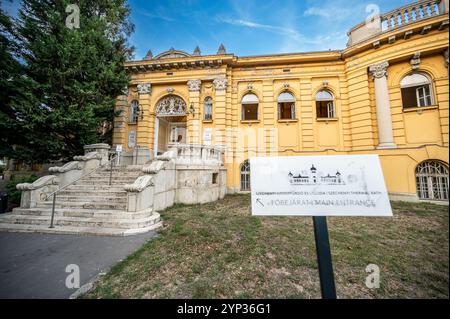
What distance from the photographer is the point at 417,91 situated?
938 centimetres

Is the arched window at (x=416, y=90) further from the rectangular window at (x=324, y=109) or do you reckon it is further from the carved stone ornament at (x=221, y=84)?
the carved stone ornament at (x=221, y=84)

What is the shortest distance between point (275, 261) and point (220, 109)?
10.2 m

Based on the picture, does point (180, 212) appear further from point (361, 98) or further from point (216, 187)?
point (361, 98)

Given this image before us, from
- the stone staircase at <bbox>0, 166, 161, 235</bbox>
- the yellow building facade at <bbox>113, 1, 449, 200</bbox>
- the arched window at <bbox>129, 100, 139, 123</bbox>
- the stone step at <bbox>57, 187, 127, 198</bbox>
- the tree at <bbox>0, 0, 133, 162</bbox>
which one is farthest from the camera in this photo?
the arched window at <bbox>129, 100, 139, 123</bbox>

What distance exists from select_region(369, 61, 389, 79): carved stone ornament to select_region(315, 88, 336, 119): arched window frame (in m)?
2.33

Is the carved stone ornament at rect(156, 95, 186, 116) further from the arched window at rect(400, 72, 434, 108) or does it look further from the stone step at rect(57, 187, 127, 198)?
the arched window at rect(400, 72, 434, 108)

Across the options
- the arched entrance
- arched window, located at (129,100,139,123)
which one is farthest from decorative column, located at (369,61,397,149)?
arched window, located at (129,100,139,123)

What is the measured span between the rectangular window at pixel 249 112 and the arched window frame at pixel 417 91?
27.7 ft

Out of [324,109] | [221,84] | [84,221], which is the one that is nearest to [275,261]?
[84,221]

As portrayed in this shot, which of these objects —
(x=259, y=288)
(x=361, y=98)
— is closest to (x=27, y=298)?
(x=259, y=288)

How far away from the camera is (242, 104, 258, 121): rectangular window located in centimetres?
1249

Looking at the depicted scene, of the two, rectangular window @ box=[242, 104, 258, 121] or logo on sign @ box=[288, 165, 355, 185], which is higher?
rectangular window @ box=[242, 104, 258, 121]

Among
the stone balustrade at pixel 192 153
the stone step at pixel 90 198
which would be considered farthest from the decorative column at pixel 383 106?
the stone step at pixel 90 198

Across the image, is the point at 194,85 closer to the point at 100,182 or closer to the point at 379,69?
the point at 100,182
